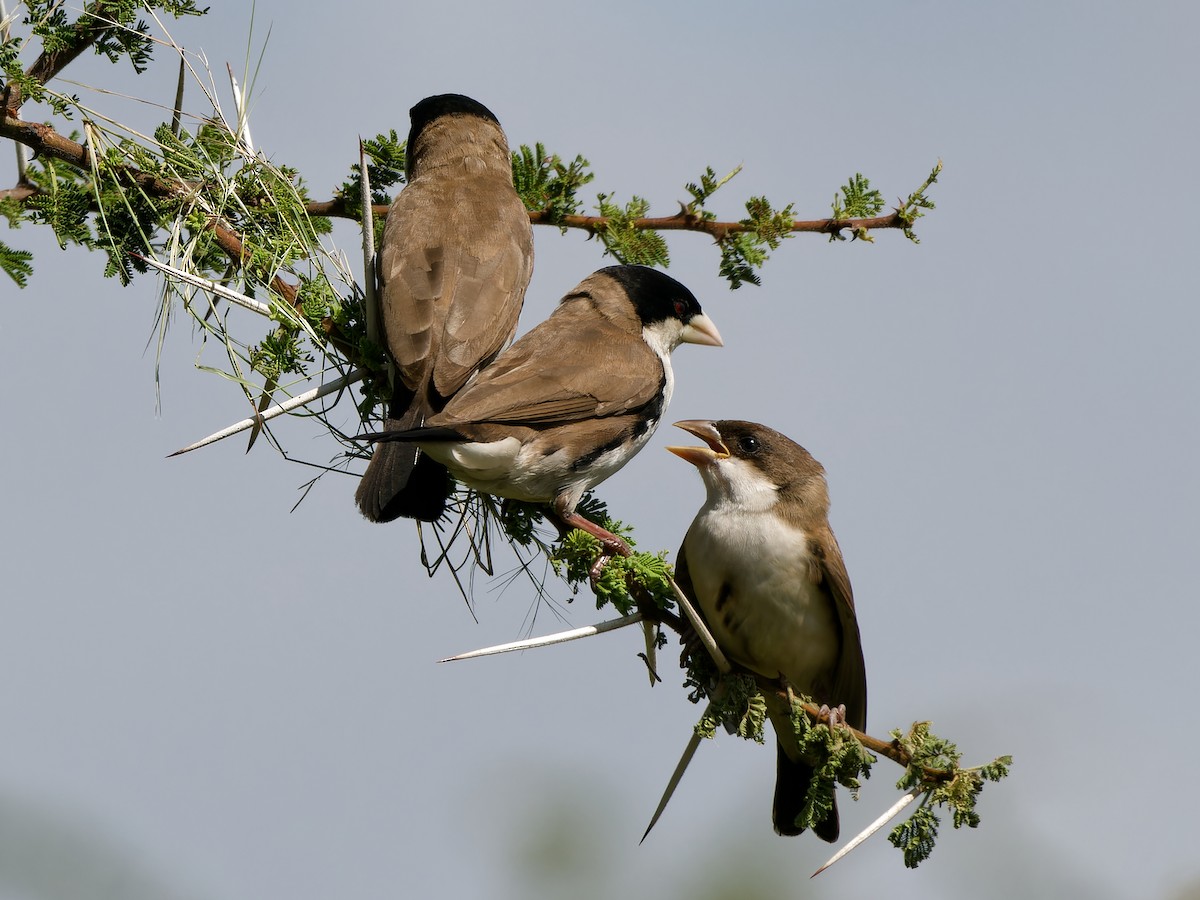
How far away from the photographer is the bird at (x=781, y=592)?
451cm

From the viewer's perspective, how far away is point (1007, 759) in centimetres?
292

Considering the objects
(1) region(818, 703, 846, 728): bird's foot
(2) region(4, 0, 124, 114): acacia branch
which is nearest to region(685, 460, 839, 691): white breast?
(1) region(818, 703, 846, 728): bird's foot

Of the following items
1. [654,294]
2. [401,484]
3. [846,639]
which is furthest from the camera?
[654,294]

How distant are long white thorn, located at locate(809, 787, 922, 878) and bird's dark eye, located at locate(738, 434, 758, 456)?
205 cm

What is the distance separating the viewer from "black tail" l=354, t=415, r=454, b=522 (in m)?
4.05

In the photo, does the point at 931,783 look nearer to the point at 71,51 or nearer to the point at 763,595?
the point at 763,595

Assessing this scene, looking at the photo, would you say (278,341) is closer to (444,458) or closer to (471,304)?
(444,458)

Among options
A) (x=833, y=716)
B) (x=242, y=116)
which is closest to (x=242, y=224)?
(x=242, y=116)

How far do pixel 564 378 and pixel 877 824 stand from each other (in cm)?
238

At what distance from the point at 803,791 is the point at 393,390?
208 cm

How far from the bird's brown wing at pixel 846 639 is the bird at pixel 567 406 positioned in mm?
804

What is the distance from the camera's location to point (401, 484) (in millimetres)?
4047

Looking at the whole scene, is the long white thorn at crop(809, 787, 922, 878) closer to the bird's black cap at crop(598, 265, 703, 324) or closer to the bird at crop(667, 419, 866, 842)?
the bird at crop(667, 419, 866, 842)

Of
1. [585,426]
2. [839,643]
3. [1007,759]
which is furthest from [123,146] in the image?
[1007,759]
